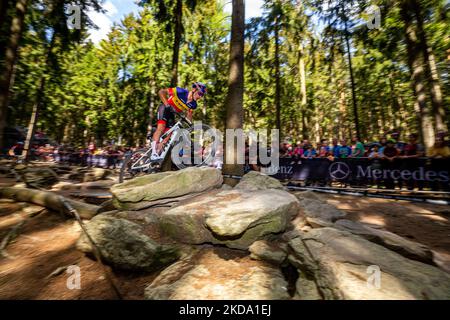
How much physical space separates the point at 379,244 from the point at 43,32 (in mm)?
21247

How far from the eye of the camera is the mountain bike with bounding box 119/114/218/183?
6.26 metres

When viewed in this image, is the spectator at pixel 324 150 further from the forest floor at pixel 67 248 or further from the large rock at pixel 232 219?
the large rock at pixel 232 219

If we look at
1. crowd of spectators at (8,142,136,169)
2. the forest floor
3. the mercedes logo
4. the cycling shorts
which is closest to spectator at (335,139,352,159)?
the mercedes logo

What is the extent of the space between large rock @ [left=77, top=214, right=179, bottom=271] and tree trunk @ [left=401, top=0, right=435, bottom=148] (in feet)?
37.8

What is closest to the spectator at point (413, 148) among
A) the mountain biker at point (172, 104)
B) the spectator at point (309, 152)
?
the spectator at point (309, 152)

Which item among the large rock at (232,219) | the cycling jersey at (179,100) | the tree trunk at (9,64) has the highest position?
the tree trunk at (9,64)

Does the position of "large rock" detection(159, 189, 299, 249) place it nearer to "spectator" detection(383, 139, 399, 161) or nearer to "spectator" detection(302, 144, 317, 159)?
"spectator" detection(383, 139, 399, 161)

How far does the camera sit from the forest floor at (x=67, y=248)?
10.1 ft

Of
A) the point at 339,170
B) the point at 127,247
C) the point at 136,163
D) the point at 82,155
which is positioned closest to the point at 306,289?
the point at 127,247

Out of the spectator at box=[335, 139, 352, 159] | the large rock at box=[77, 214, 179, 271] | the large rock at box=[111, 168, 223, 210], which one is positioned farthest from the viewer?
the spectator at box=[335, 139, 352, 159]

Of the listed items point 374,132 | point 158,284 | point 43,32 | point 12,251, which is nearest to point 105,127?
point 43,32

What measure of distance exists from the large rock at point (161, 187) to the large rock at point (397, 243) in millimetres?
2667

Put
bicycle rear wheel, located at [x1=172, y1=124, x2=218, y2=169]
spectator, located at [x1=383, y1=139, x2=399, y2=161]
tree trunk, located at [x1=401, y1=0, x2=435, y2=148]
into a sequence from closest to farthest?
1. bicycle rear wheel, located at [x1=172, y1=124, x2=218, y2=169]
2. spectator, located at [x1=383, y1=139, x2=399, y2=161]
3. tree trunk, located at [x1=401, y1=0, x2=435, y2=148]

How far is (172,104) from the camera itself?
5996 mm
